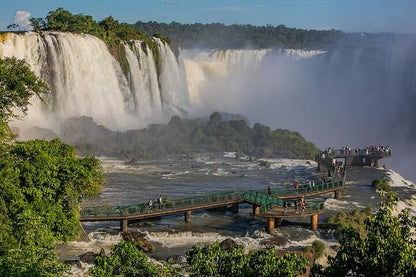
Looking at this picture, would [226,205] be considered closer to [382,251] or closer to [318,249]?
[318,249]

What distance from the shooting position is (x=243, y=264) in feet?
35.3

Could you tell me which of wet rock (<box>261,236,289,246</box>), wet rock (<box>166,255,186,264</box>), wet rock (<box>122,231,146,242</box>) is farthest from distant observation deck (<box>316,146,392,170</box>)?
wet rock (<box>166,255,186,264</box>)

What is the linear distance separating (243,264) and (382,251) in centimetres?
249

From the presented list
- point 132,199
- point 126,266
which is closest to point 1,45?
point 132,199

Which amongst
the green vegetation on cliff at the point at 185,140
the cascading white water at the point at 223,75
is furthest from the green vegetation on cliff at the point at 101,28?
the cascading white water at the point at 223,75

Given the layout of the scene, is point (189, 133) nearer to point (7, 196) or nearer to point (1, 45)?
point (1, 45)

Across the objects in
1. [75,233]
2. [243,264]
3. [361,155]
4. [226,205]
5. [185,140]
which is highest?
[243,264]

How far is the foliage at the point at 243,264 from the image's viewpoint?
10.4m

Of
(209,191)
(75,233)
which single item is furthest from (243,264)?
(209,191)

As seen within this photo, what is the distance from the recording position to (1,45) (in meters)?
37.8

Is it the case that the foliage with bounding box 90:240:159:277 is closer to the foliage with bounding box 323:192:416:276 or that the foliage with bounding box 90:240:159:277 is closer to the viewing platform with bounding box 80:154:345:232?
the foliage with bounding box 323:192:416:276

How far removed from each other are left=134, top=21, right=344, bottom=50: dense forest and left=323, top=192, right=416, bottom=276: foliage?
365 ft

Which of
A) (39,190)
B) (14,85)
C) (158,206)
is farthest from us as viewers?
(158,206)

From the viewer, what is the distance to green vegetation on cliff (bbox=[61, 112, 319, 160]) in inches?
1665
